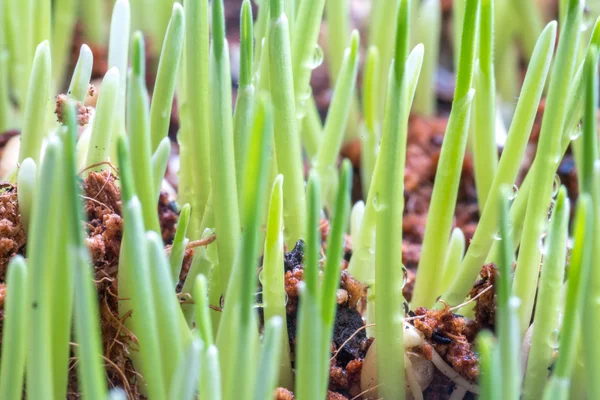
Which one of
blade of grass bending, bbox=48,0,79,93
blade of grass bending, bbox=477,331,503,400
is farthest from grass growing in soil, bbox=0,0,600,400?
blade of grass bending, bbox=48,0,79,93

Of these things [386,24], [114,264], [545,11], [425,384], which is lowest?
[425,384]

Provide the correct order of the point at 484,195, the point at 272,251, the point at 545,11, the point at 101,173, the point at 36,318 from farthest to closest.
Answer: the point at 545,11 < the point at 484,195 < the point at 101,173 < the point at 272,251 < the point at 36,318

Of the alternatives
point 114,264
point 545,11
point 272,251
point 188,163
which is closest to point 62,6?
point 188,163

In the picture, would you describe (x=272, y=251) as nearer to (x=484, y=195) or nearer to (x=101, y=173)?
(x=101, y=173)

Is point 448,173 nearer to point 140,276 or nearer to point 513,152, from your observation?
point 513,152

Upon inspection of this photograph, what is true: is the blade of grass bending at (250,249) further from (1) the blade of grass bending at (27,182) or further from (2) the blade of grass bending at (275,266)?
(1) the blade of grass bending at (27,182)

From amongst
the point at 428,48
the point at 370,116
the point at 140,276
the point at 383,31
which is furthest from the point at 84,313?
the point at 428,48

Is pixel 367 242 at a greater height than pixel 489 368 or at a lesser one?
greater

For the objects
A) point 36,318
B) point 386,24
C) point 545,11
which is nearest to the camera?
point 36,318
